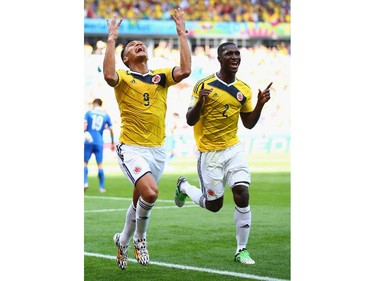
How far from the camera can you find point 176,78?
20.4 ft

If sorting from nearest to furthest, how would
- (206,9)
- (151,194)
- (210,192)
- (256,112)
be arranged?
(151,194) → (256,112) → (210,192) → (206,9)

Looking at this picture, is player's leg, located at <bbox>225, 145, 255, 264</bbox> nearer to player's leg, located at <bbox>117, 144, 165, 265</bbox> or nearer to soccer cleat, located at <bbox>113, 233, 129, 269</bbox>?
player's leg, located at <bbox>117, 144, 165, 265</bbox>

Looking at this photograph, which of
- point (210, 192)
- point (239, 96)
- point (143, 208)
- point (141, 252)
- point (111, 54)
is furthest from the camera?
point (210, 192)

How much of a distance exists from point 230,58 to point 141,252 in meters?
1.68

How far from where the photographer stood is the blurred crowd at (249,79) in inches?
685

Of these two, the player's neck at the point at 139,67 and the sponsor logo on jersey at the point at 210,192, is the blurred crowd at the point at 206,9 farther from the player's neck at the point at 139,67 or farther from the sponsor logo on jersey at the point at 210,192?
the player's neck at the point at 139,67

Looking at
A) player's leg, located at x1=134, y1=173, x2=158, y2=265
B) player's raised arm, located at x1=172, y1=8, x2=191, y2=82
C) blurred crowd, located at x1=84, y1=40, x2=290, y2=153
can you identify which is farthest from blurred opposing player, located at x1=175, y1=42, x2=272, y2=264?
blurred crowd, located at x1=84, y1=40, x2=290, y2=153

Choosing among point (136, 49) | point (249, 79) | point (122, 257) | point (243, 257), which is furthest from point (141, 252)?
point (249, 79)

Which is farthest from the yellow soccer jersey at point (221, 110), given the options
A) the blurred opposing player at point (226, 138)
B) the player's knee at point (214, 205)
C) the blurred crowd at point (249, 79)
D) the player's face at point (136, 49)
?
the blurred crowd at point (249, 79)

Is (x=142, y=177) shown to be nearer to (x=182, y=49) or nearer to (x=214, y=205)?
(x=182, y=49)

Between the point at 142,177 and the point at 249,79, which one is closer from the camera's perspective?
the point at 142,177

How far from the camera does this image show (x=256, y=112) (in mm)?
6613
